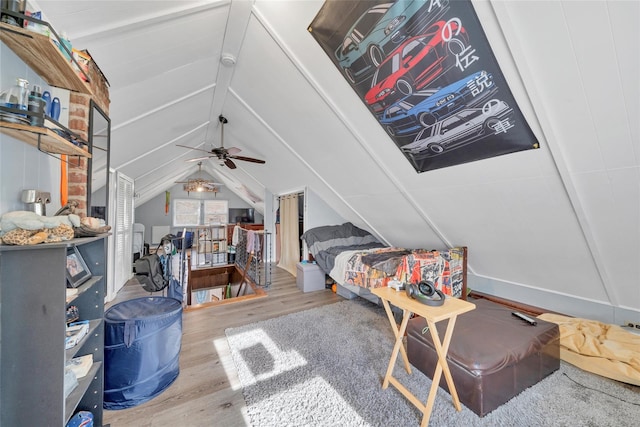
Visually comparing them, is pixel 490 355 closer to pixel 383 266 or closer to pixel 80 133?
pixel 383 266

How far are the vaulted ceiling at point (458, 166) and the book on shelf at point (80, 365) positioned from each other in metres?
1.73

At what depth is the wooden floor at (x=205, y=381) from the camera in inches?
59.6

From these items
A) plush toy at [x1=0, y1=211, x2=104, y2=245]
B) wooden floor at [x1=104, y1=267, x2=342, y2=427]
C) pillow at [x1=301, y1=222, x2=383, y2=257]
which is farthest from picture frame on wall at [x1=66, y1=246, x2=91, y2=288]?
pillow at [x1=301, y1=222, x2=383, y2=257]

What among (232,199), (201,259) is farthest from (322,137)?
(232,199)

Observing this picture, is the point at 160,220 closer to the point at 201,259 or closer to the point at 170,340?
the point at 201,259

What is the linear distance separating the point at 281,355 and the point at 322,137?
7.63 ft

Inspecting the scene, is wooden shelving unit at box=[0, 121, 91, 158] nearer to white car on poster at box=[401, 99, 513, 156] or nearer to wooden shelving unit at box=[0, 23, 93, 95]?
wooden shelving unit at box=[0, 23, 93, 95]

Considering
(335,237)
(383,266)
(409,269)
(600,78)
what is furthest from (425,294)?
(335,237)

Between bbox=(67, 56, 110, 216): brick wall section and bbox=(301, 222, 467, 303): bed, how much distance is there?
8.52ft

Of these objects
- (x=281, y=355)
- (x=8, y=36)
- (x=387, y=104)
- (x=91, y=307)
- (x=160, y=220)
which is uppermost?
(x=387, y=104)

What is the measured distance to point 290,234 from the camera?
211 inches

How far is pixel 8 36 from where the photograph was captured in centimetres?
87

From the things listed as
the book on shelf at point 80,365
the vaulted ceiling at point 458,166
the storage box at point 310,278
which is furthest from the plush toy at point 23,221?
the storage box at point 310,278

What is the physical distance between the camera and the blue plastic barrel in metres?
1.60
